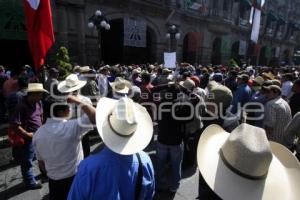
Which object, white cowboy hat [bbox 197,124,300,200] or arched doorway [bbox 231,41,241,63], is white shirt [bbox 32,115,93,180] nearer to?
white cowboy hat [bbox 197,124,300,200]

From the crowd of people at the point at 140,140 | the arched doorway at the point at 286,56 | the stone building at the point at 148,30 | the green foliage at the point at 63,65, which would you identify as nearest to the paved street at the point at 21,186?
the crowd of people at the point at 140,140

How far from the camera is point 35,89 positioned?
3.84m

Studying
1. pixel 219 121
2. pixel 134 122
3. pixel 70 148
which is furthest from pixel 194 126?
pixel 134 122

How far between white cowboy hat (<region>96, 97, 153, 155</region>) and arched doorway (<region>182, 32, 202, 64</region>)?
21430 mm

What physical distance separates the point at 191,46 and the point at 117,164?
2247 cm

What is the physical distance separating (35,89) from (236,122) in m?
3.33

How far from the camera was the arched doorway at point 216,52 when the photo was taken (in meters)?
26.8

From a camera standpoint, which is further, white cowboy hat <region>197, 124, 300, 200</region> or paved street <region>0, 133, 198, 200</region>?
paved street <region>0, 133, 198, 200</region>

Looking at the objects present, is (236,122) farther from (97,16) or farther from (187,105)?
(97,16)

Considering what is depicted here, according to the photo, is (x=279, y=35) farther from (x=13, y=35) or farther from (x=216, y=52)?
(x=13, y=35)

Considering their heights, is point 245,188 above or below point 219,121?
above

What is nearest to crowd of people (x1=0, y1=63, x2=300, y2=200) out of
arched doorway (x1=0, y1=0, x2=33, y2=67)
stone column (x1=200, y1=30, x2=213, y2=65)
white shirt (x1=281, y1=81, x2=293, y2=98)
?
white shirt (x1=281, y1=81, x2=293, y2=98)

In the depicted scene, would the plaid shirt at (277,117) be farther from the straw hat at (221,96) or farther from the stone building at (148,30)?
the stone building at (148,30)

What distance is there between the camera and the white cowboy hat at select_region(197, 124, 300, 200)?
157cm
